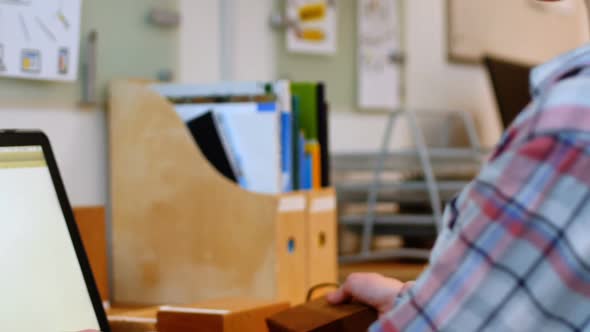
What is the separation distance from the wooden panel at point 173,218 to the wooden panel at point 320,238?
0.13 meters

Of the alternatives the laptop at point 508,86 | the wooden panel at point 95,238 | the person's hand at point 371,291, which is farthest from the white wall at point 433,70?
the person's hand at point 371,291

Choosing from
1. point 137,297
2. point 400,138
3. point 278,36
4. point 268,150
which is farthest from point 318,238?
point 400,138

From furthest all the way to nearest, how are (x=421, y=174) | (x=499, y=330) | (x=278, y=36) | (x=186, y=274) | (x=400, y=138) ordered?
(x=400, y=138), (x=421, y=174), (x=278, y=36), (x=186, y=274), (x=499, y=330)

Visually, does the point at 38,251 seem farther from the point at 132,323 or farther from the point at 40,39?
the point at 40,39

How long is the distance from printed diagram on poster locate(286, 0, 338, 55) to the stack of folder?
1.54 feet

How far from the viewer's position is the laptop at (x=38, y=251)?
839 millimetres

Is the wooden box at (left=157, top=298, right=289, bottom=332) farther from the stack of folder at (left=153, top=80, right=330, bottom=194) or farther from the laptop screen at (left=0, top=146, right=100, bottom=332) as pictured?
the stack of folder at (left=153, top=80, right=330, bottom=194)

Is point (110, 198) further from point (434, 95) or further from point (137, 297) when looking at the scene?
point (434, 95)

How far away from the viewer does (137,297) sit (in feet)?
4.07

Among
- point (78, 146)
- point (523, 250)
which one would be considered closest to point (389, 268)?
point (78, 146)

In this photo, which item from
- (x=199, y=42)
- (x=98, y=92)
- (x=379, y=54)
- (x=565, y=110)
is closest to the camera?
(x=565, y=110)

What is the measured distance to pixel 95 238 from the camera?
121 centimetres

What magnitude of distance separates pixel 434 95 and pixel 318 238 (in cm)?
111

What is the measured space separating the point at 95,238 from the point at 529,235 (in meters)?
0.84
